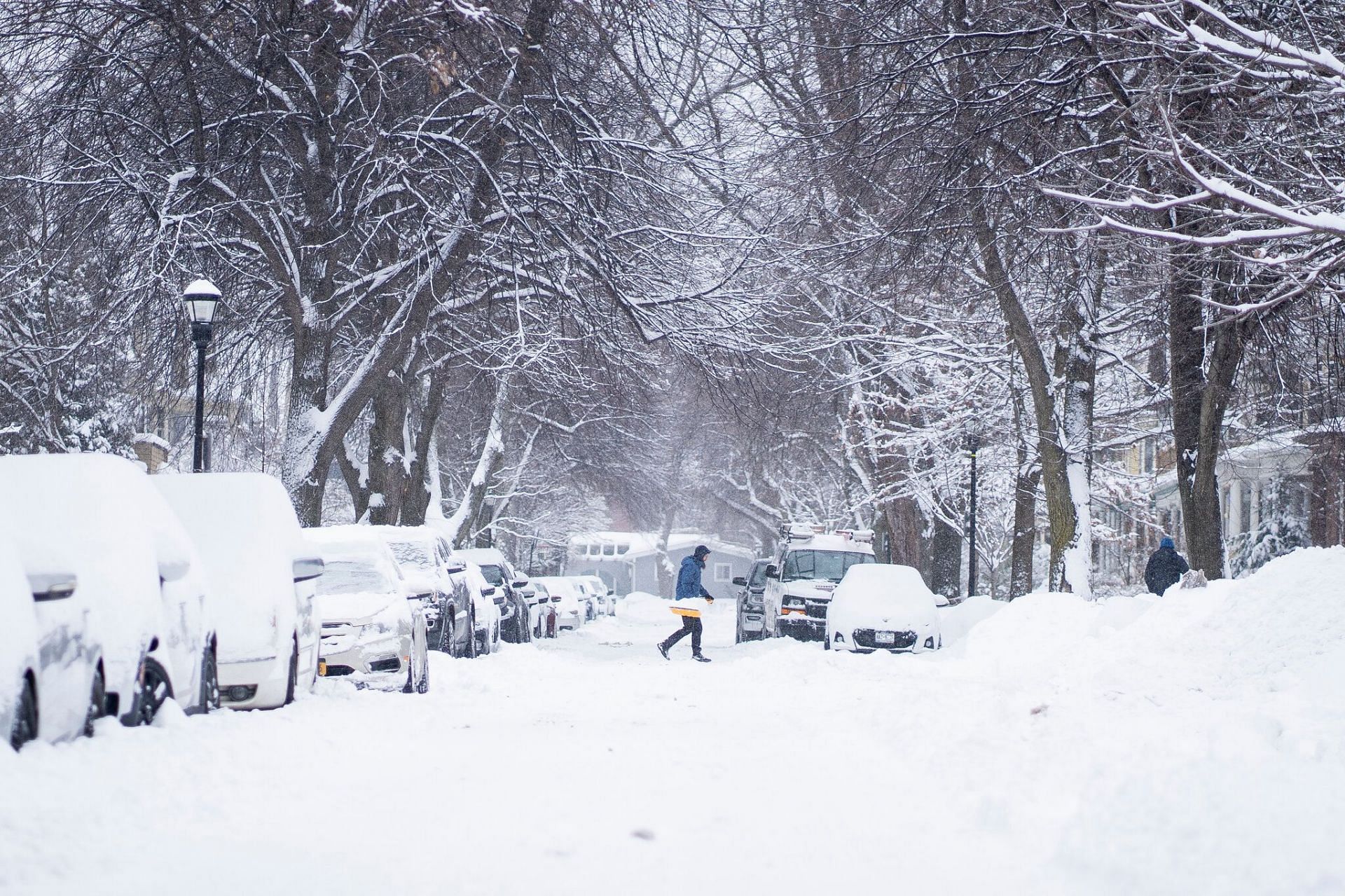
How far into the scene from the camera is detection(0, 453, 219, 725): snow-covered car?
7.84m

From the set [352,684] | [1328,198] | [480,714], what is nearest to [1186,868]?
[1328,198]

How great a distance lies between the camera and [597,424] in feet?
156

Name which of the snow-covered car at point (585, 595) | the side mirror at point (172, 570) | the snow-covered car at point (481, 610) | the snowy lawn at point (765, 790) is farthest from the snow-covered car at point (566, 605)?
the side mirror at point (172, 570)

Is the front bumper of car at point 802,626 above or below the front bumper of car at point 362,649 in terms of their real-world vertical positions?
below

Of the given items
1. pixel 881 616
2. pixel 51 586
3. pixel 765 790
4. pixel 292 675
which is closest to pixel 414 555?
pixel 881 616

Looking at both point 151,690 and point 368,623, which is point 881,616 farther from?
point 151,690

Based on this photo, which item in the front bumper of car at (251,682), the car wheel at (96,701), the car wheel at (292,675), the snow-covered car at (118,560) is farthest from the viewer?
the car wheel at (292,675)

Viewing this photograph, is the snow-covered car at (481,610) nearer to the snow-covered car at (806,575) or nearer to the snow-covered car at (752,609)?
the snow-covered car at (806,575)

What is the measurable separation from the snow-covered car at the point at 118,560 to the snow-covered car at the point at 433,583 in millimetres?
9292

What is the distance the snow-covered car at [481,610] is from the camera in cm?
2398

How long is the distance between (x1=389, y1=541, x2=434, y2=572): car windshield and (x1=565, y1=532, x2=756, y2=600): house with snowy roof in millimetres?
98517

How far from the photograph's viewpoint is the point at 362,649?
50.2 feet

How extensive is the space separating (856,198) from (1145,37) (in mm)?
7672

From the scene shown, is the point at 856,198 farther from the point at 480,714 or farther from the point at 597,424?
the point at 597,424
